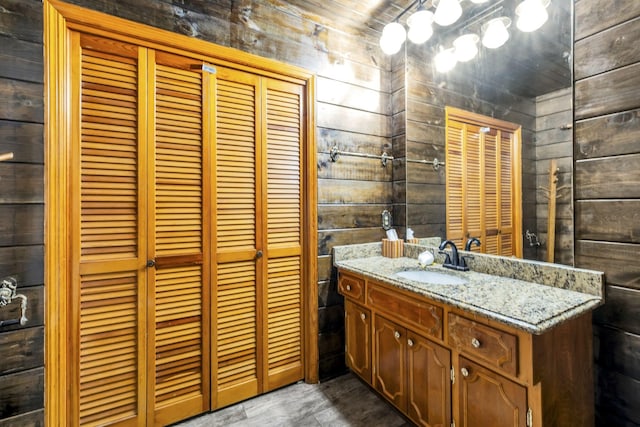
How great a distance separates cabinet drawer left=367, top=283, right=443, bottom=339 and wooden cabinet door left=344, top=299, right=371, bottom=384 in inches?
6.1

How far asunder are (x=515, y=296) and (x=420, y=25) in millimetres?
1593

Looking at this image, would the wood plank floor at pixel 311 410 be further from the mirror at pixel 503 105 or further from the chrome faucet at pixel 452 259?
the mirror at pixel 503 105

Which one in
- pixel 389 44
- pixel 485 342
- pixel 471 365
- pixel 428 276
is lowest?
pixel 471 365

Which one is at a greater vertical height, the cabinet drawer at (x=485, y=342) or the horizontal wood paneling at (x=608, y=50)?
A: the horizontal wood paneling at (x=608, y=50)

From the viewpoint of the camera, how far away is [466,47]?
66.9 inches

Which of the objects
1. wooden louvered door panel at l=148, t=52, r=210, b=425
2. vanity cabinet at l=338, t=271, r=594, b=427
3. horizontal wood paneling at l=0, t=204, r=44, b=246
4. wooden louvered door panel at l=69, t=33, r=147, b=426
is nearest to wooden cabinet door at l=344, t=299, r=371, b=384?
vanity cabinet at l=338, t=271, r=594, b=427

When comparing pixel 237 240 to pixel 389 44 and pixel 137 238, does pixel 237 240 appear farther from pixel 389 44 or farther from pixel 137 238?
pixel 389 44

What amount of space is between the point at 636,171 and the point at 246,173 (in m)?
1.76

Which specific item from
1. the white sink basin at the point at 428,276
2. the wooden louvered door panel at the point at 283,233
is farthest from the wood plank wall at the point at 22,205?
the white sink basin at the point at 428,276

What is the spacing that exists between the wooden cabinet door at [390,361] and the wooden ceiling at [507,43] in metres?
1.41

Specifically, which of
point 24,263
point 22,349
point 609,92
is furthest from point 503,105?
point 22,349

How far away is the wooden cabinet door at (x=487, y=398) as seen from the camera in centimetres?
93

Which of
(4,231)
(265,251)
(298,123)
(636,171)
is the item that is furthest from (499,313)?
(4,231)

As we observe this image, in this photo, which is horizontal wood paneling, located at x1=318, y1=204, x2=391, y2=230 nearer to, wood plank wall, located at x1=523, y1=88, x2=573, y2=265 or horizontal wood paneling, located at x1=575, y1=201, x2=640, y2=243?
wood plank wall, located at x1=523, y1=88, x2=573, y2=265
